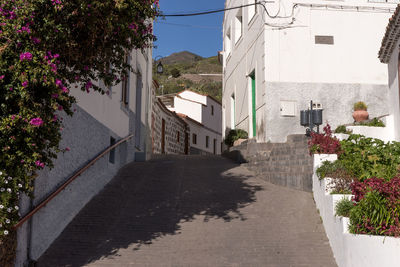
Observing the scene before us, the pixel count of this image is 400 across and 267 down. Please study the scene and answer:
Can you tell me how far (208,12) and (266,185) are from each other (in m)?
7.07

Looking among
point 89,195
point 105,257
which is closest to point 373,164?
point 105,257

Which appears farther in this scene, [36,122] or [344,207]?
[344,207]

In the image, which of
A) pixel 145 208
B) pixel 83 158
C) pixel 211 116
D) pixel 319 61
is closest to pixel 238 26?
pixel 319 61

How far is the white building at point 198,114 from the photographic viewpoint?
35.8 metres

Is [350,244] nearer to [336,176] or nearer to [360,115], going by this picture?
[336,176]

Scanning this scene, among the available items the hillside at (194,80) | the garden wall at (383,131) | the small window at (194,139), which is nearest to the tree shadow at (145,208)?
the garden wall at (383,131)

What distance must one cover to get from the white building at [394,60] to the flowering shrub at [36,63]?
6999mm

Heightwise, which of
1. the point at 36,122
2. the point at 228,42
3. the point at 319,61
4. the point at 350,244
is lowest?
the point at 350,244

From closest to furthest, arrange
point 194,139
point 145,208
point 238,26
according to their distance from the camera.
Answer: point 145,208
point 238,26
point 194,139

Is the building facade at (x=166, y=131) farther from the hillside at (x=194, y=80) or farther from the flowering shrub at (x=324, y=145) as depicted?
the hillside at (x=194, y=80)

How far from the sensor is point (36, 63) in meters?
5.32

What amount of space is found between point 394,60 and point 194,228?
722 cm

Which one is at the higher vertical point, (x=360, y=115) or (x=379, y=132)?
(x=360, y=115)

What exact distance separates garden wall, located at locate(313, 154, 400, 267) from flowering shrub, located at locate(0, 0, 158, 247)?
437cm
